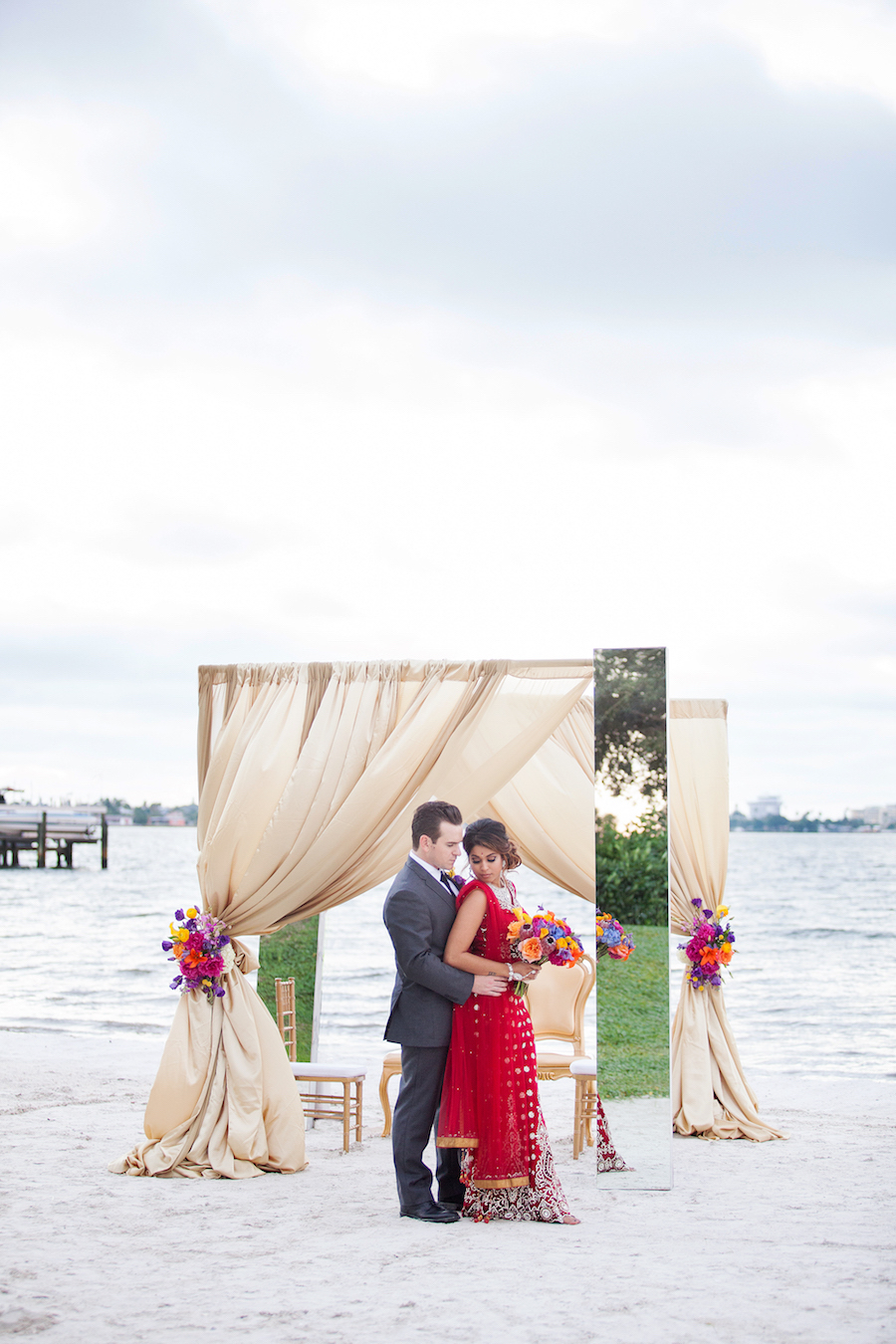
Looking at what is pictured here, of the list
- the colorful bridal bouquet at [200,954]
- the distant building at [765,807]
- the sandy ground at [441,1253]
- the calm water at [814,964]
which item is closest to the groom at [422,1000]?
the sandy ground at [441,1253]

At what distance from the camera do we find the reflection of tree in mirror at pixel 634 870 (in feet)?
16.3

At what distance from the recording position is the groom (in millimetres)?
4426

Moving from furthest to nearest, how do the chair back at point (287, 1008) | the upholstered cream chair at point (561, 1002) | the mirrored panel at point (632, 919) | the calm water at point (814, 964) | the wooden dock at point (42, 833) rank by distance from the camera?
1. the wooden dock at point (42, 833)
2. the calm water at point (814, 964)
3. the upholstered cream chair at point (561, 1002)
4. the chair back at point (287, 1008)
5. the mirrored panel at point (632, 919)

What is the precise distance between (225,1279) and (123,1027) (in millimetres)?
10170

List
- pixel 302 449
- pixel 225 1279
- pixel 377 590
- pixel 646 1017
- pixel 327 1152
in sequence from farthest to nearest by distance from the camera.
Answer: pixel 377 590, pixel 302 449, pixel 327 1152, pixel 646 1017, pixel 225 1279

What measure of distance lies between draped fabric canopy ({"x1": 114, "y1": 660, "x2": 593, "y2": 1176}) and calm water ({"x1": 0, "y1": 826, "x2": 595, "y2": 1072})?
53.7 inches

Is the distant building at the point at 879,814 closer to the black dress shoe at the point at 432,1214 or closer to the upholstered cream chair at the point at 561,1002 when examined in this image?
the upholstered cream chair at the point at 561,1002

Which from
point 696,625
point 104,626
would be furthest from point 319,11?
point 696,625

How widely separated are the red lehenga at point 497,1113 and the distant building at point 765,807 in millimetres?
37895

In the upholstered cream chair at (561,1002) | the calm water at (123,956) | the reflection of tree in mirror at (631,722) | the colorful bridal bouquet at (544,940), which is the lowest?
the calm water at (123,956)

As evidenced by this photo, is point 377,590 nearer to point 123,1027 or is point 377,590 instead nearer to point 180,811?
point 123,1027

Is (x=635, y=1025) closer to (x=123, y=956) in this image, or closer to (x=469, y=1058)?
(x=469, y=1058)

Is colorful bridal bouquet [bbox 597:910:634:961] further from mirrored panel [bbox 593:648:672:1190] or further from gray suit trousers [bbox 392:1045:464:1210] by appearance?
gray suit trousers [bbox 392:1045:464:1210]

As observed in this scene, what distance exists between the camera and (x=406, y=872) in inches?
181
